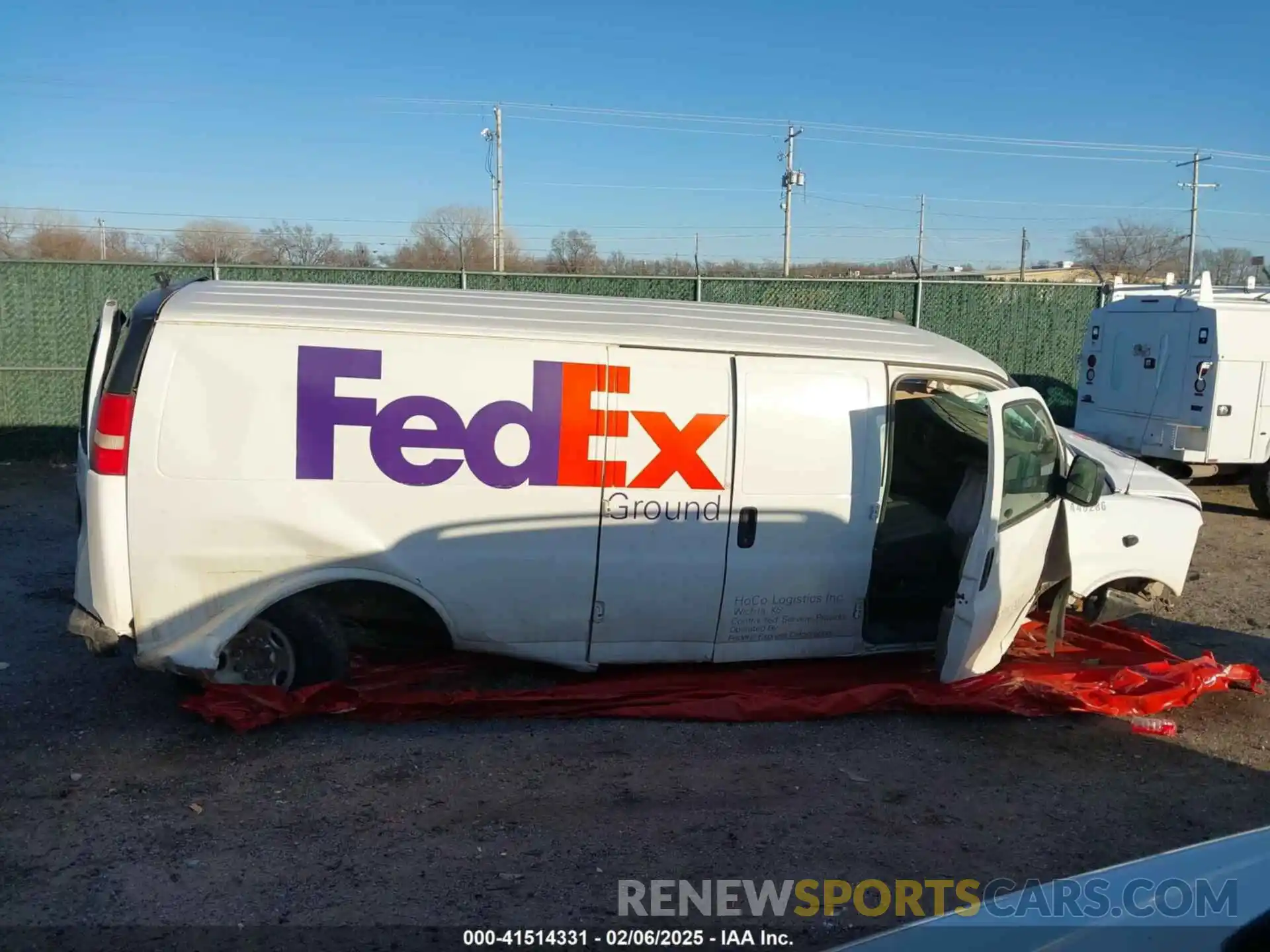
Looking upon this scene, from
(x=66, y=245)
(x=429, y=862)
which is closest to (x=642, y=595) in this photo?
(x=429, y=862)

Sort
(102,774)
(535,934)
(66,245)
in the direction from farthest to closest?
(66,245)
(102,774)
(535,934)

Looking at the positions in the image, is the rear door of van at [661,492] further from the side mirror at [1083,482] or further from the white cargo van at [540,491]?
the side mirror at [1083,482]

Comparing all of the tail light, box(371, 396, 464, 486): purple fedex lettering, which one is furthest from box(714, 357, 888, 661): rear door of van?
the tail light

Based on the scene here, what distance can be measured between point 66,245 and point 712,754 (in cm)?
2899

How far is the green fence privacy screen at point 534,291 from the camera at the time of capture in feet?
45.1

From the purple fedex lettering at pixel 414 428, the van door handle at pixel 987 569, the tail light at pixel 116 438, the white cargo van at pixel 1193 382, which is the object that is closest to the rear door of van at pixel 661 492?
the purple fedex lettering at pixel 414 428

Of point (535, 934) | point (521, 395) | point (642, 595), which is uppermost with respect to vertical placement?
point (521, 395)

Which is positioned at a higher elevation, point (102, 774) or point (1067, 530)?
point (1067, 530)

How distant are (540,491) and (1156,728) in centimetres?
346

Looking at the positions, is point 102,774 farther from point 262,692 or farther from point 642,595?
point 642,595

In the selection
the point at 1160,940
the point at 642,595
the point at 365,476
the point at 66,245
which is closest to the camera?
the point at 1160,940

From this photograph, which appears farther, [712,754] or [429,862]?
[712,754]

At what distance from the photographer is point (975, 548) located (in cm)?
539

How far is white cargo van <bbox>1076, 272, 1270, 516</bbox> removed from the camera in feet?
37.4
